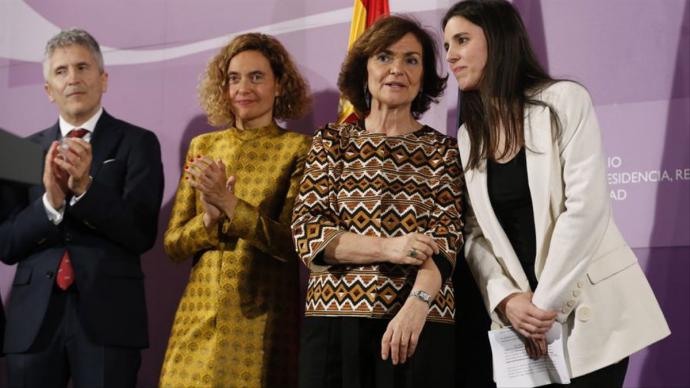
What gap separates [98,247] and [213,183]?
578mm

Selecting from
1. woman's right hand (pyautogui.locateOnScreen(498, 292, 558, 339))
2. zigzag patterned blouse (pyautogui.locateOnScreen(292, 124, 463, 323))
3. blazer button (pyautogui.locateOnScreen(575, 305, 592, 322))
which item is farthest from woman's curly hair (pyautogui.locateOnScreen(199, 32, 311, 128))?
blazer button (pyautogui.locateOnScreen(575, 305, 592, 322))

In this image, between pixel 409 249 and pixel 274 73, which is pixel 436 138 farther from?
pixel 274 73

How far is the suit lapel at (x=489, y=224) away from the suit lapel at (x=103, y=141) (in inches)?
55.8

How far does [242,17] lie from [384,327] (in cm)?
194

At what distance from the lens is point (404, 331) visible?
271cm

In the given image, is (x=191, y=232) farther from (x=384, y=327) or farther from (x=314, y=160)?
(x=384, y=327)

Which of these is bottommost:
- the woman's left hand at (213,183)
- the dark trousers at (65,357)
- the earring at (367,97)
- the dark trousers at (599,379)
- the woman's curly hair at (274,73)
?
the dark trousers at (599,379)

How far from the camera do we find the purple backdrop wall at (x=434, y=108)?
3.38m

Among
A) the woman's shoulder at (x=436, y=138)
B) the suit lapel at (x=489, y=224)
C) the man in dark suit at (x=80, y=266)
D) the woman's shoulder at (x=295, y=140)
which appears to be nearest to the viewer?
the suit lapel at (x=489, y=224)

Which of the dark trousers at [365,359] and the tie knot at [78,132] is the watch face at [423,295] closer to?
the dark trousers at [365,359]

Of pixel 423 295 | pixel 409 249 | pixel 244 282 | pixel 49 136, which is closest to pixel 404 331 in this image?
pixel 423 295

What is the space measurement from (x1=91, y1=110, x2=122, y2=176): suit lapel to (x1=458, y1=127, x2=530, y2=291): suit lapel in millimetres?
1417

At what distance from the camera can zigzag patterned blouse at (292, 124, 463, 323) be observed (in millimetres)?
2834

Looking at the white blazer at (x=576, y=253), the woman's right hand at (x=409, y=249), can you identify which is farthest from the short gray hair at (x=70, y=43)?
the white blazer at (x=576, y=253)
